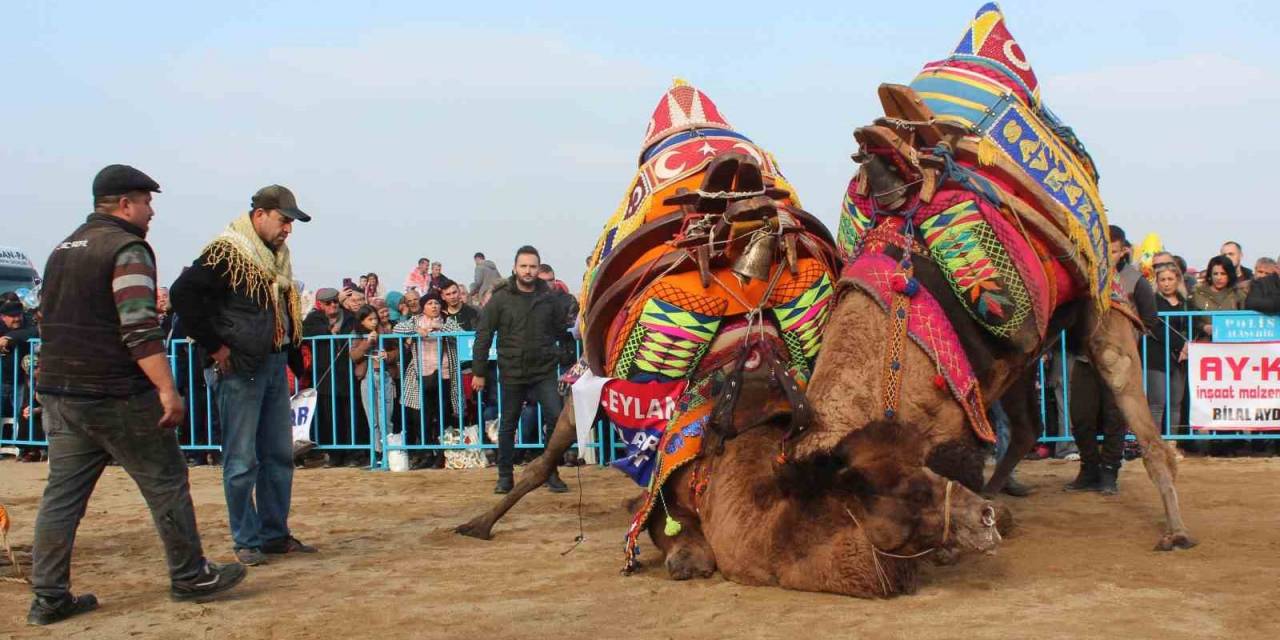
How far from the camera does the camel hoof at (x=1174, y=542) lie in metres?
5.92

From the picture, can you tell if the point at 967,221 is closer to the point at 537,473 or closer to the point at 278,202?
the point at 537,473

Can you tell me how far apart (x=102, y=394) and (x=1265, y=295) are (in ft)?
31.4

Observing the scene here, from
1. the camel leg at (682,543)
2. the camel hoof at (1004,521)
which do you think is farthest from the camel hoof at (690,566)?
the camel hoof at (1004,521)

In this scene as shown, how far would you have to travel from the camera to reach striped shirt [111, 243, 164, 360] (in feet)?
16.4

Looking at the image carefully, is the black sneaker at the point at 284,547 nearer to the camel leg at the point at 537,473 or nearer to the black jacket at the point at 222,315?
the camel leg at the point at 537,473

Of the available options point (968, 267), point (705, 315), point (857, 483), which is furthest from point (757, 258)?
point (857, 483)

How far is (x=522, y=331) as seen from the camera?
382 inches

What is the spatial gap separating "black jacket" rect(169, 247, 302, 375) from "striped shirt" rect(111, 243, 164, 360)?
1031mm

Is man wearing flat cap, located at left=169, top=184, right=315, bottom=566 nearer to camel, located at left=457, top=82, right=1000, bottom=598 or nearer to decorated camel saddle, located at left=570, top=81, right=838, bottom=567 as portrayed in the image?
camel, located at left=457, top=82, right=1000, bottom=598

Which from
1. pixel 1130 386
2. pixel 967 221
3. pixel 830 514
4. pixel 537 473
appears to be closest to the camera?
pixel 830 514

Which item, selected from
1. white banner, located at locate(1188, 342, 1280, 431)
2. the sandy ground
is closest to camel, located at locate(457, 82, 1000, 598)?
the sandy ground

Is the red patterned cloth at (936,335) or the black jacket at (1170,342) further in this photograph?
the black jacket at (1170,342)

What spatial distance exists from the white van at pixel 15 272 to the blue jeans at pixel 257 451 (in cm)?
1752

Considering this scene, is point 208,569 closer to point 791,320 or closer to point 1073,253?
point 791,320
